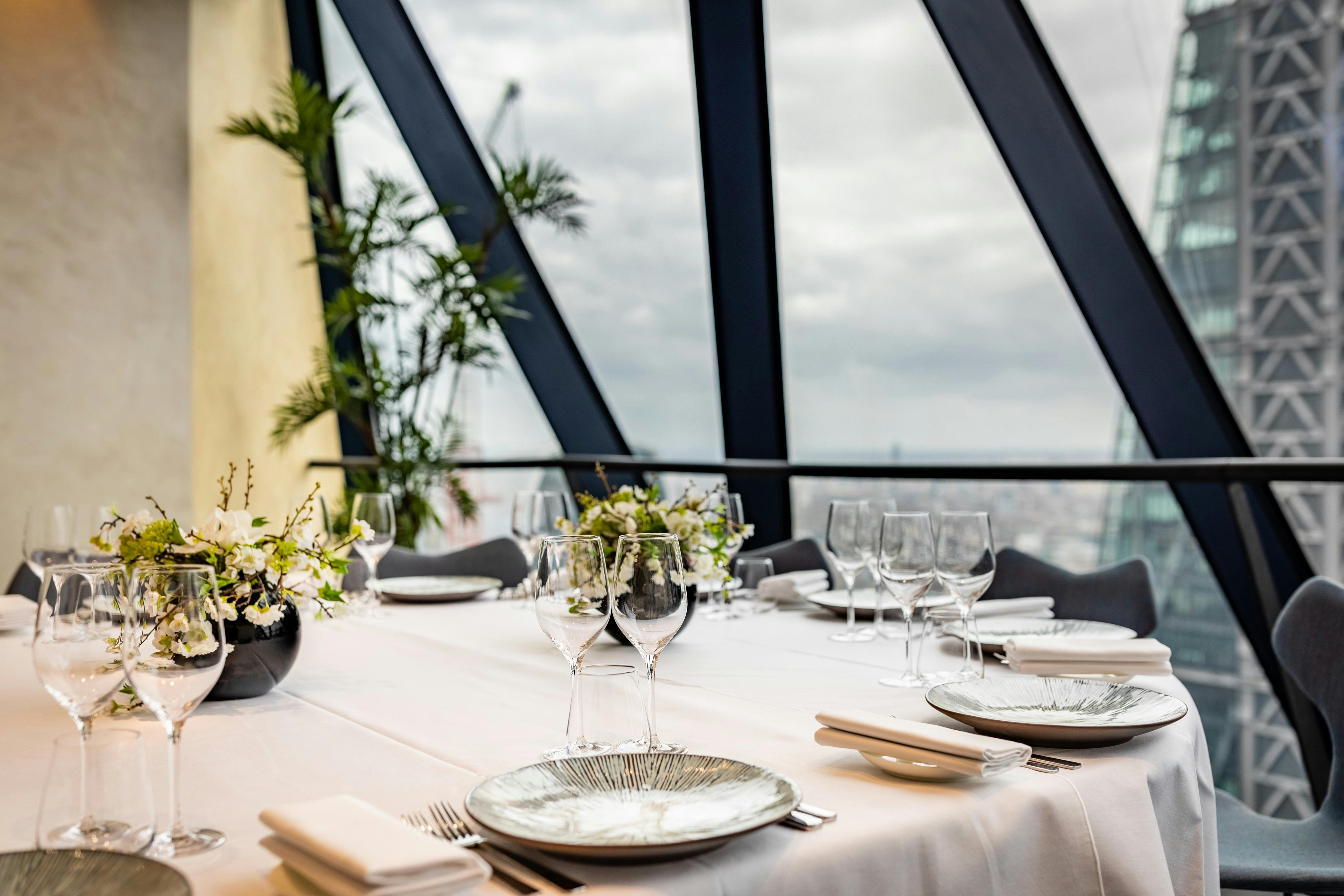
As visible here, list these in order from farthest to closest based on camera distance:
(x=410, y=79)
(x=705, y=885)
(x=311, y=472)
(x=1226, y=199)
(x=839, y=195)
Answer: (x=311, y=472), (x=410, y=79), (x=839, y=195), (x=1226, y=199), (x=705, y=885)

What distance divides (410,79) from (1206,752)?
517 centimetres

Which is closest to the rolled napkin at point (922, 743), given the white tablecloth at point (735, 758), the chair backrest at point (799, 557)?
the white tablecloth at point (735, 758)

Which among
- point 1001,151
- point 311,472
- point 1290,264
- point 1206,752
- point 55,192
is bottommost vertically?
point 1206,752

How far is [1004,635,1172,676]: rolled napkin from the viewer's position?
1.47 metres

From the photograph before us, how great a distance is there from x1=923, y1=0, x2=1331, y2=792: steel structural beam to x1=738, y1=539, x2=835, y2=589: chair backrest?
1307 millimetres

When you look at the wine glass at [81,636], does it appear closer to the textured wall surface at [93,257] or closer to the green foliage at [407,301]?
the green foliage at [407,301]

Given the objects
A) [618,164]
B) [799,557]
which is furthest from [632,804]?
[618,164]

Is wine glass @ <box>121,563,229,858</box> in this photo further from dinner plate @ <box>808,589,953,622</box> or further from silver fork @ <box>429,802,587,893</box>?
dinner plate @ <box>808,589,953,622</box>

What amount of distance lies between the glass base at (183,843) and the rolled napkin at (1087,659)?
3.34 ft

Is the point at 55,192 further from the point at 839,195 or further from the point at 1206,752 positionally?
the point at 1206,752

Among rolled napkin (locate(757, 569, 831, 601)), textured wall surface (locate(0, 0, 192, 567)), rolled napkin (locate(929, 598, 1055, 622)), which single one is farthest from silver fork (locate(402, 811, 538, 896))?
textured wall surface (locate(0, 0, 192, 567))

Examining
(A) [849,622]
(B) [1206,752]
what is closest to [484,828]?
(B) [1206,752]

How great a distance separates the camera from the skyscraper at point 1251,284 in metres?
3.55

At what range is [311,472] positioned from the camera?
617cm
